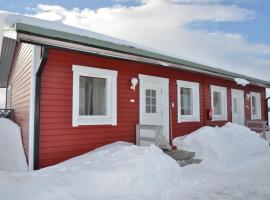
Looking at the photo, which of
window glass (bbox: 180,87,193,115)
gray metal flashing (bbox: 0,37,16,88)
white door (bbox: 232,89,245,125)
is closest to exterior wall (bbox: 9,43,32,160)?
gray metal flashing (bbox: 0,37,16,88)

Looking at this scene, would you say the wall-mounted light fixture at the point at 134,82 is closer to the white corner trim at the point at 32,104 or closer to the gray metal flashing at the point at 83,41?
the gray metal flashing at the point at 83,41

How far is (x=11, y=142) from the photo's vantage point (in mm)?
5582

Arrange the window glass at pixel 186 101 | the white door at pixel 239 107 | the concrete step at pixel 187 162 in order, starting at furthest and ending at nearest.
→ 1. the white door at pixel 239 107
2. the window glass at pixel 186 101
3. the concrete step at pixel 187 162

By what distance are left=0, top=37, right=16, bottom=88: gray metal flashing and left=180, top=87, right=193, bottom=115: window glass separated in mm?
5623

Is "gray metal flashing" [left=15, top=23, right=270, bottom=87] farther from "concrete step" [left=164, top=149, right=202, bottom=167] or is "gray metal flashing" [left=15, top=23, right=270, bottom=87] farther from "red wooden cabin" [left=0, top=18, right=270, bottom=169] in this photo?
"concrete step" [left=164, top=149, right=202, bottom=167]

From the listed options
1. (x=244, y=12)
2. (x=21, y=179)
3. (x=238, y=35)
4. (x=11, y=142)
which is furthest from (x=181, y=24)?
(x=21, y=179)

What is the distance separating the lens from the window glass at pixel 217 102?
9.38 m

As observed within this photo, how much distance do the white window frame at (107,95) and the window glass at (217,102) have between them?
5.27m

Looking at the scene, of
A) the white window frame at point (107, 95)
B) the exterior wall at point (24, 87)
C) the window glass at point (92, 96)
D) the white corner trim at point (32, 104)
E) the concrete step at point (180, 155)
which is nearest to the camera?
Answer: the white corner trim at point (32, 104)

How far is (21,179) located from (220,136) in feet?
19.0

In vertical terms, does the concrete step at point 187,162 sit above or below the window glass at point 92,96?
below

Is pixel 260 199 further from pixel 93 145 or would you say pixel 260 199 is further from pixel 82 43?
pixel 82 43

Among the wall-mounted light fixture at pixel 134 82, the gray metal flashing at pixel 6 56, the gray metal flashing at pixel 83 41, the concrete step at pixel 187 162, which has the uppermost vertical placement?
the gray metal flashing at pixel 6 56

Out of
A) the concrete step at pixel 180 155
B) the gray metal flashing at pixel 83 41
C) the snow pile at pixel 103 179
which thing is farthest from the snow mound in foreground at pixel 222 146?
the gray metal flashing at pixel 83 41
